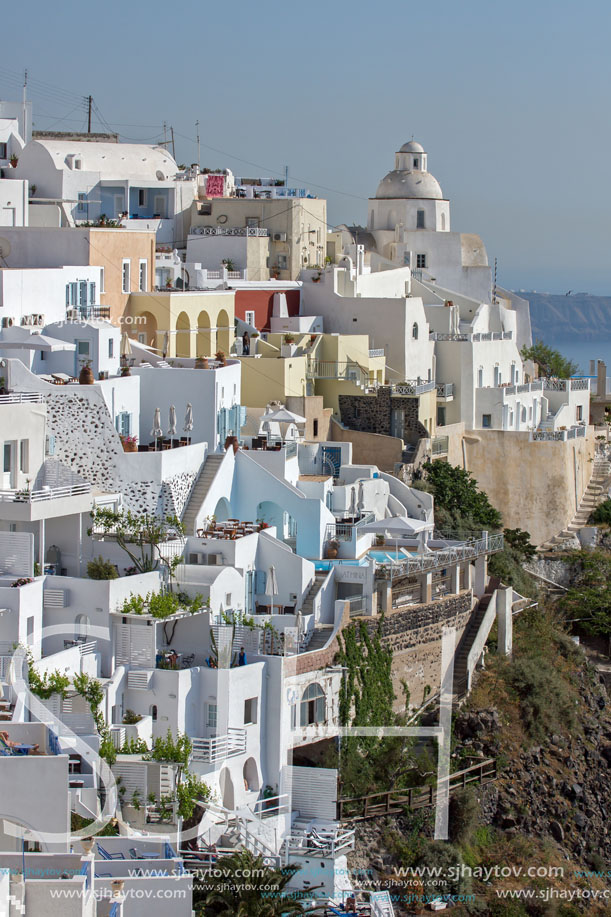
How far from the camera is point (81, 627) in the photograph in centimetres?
3462

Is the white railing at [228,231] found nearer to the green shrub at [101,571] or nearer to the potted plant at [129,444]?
the potted plant at [129,444]

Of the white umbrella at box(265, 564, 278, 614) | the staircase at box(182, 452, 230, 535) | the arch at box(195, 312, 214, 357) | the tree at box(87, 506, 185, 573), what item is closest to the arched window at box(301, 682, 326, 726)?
the white umbrella at box(265, 564, 278, 614)

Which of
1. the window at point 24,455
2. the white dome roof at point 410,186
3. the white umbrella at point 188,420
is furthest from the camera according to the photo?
the white dome roof at point 410,186

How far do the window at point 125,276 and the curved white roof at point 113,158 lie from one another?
780 cm

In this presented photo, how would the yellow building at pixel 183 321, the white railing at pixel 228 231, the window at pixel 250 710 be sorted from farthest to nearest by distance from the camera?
1. the white railing at pixel 228 231
2. the yellow building at pixel 183 321
3. the window at pixel 250 710

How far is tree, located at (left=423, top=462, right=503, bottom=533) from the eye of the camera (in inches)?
1857

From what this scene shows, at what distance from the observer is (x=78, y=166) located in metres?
54.0

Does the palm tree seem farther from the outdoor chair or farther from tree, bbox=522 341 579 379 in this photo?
tree, bbox=522 341 579 379

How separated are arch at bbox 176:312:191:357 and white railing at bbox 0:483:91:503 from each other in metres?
10.0

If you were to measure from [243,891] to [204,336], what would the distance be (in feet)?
65.9

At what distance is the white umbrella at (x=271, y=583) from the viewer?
3784 cm

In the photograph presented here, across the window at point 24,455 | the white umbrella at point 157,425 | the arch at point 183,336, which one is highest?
the arch at point 183,336

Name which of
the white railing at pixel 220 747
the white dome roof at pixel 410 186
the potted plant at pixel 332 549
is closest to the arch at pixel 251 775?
the white railing at pixel 220 747

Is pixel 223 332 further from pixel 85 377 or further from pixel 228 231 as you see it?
pixel 85 377
